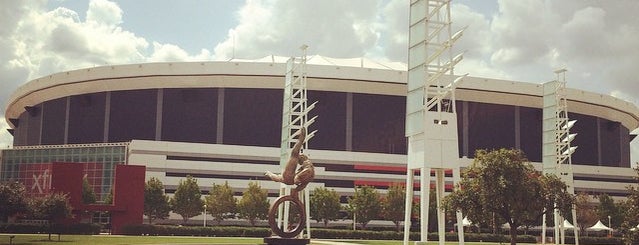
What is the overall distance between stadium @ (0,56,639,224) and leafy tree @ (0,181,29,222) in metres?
39.2

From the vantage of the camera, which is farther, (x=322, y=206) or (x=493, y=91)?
(x=493, y=91)

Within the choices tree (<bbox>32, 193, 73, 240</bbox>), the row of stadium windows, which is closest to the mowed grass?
tree (<bbox>32, 193, 73, 240</bbox>)

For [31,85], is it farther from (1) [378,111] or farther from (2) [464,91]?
(2) [464,91]

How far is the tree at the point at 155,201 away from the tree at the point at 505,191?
47.7 metres

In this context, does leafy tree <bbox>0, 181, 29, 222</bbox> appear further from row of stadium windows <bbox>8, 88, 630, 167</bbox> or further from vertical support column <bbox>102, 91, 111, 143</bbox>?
vertical support column <bbox>102, 91, 111, 143</bbox>

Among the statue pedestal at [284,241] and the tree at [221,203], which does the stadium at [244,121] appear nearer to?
the tree at [221,203]

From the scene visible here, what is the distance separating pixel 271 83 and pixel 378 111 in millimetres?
17235

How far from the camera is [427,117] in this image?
3734 centimetres

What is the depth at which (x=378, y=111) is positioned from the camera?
346ft

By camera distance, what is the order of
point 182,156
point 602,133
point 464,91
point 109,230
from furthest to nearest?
point 602,133, point 464,91, point 182,156, point 109,230

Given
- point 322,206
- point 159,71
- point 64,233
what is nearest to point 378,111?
point 322,206

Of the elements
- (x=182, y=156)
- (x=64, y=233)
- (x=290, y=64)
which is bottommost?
(x=64, y=233)

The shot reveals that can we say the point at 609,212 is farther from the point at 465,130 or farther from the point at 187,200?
the point at 187,200

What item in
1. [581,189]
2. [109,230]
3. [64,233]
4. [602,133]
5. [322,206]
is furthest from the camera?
[602,133]
